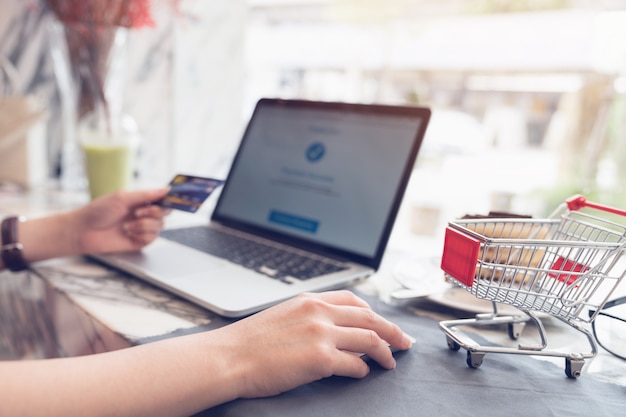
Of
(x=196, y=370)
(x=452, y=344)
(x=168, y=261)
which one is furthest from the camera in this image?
(x=168, y=261)

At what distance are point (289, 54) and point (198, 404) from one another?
3.62 metres

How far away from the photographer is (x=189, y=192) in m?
0.81

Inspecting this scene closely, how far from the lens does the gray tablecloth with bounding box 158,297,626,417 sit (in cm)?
43

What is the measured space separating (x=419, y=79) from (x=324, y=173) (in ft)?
11.0

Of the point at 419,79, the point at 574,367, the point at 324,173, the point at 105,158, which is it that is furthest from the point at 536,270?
the point at 419,79

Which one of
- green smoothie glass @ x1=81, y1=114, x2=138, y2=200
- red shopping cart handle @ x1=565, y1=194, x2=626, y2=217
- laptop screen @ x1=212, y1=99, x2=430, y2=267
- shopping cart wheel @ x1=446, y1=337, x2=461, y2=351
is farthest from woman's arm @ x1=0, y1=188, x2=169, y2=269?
red shopping cart handle @ x1=565, y1=194, x2=626, y2=217

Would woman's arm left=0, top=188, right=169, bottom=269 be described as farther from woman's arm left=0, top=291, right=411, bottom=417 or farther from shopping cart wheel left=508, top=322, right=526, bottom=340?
shopping cart wheel left=508, top=322, right=526, bottom=340

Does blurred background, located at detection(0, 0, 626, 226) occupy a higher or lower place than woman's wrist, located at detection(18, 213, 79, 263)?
higher

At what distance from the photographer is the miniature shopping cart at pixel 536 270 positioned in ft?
1.60

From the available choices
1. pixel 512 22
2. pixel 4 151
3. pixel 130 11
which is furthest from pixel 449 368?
pixel 512 22

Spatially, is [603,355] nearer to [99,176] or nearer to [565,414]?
[565,414]

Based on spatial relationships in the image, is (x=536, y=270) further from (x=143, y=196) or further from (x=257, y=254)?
(x=143, y=196)

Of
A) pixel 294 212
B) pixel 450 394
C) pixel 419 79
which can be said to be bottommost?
pixel 450 394

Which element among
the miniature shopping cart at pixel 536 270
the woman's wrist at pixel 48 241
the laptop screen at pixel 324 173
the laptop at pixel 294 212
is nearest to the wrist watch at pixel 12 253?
the woman's wrist at pixel 48 241
